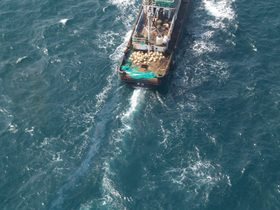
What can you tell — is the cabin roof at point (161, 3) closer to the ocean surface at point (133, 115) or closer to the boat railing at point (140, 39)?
the boat railing at point (140, 39)

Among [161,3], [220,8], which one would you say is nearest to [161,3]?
[161,3]

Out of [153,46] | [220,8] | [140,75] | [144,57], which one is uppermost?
[153,46]

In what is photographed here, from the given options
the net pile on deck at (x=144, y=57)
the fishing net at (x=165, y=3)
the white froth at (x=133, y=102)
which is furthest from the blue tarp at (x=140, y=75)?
the fishing net at (x=165, y=3)

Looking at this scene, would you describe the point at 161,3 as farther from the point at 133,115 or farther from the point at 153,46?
the point at 133,115

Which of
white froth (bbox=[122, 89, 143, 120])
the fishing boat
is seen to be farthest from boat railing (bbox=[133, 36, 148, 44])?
white froth (bbox=[122, 89, 143, 120])

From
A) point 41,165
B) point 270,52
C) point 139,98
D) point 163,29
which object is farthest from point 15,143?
point 270,52
